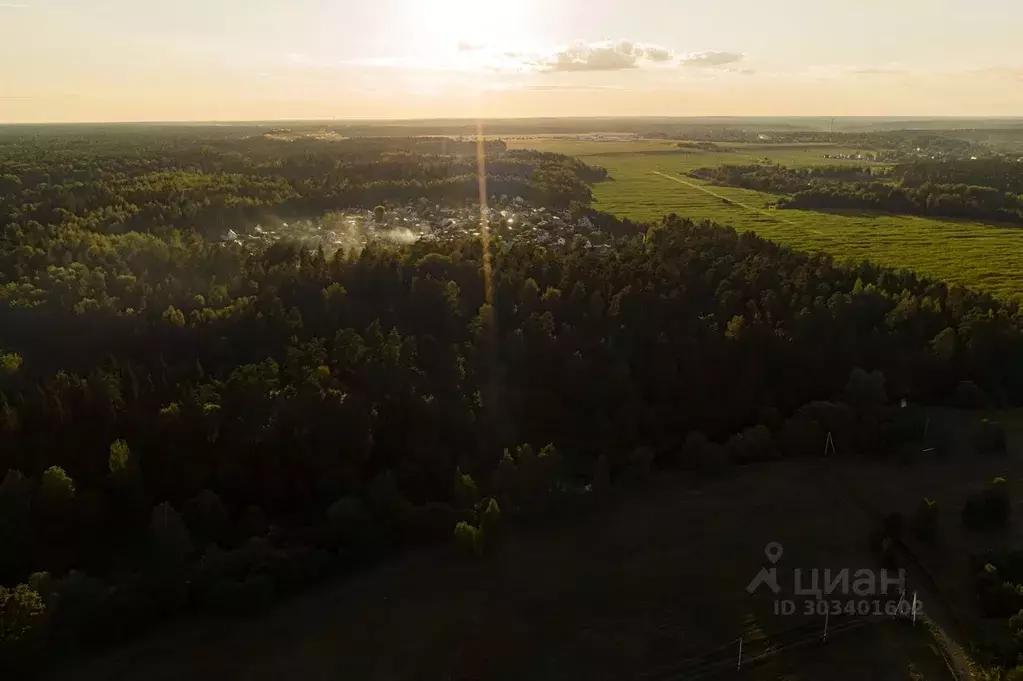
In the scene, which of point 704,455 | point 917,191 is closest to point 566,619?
point 704,455

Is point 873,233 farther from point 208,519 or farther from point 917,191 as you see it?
point 208,519

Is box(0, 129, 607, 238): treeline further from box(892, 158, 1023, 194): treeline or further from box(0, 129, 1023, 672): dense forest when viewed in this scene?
box(892, 158, 1023, 194): treeline

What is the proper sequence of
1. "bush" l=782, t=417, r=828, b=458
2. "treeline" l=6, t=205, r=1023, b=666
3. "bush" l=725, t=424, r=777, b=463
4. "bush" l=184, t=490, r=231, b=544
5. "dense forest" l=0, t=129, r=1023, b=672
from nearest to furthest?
"treeline" l=6, t=205, r=1023, b=666 < "dense forest" l=0, t=129, r=1023, b=672 < "bush" l=184, t=490, r=231, b=544 < "bush" l=725, t=424, r=777, b=463 < "bush" l=782, t=417, r=828, b=458

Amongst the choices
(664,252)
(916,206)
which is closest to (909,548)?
(664,252)

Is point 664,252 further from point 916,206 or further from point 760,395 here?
point 916,206

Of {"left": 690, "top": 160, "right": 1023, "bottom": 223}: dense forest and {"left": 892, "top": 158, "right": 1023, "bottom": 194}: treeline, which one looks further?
{"left": 892, "top": 158, "right": 1023, "bottom": 194}: treeline

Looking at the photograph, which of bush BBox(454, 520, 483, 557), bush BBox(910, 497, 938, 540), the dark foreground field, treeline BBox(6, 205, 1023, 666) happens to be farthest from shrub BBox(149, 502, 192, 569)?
bush BBox(910, 497, 938, 540)

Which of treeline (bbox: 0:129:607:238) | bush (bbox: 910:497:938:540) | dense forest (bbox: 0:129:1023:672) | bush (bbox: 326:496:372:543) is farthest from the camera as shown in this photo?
treeline (bbox: 0:129:607:238)
